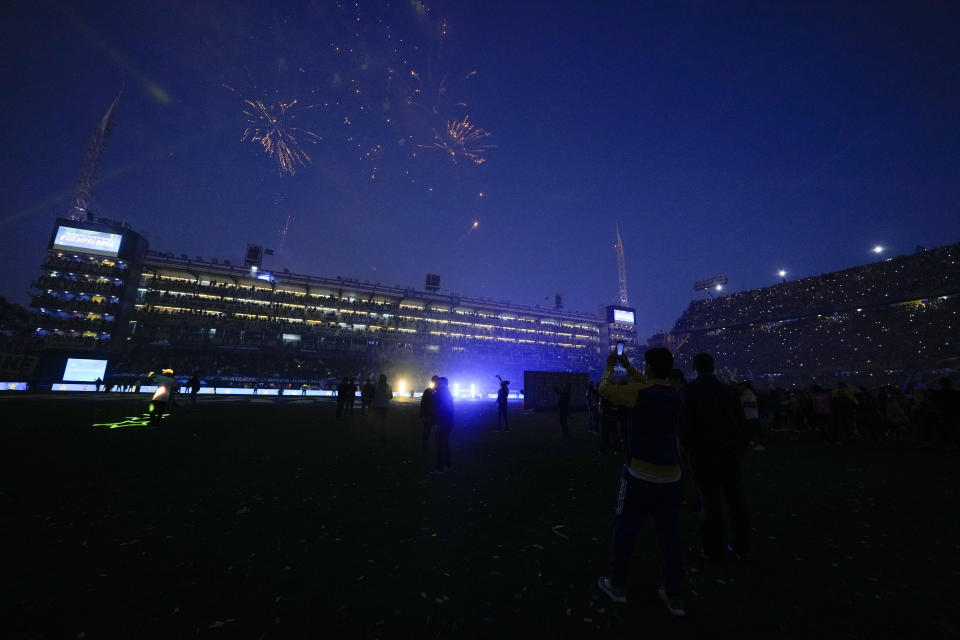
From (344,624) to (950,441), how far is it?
20.4 m

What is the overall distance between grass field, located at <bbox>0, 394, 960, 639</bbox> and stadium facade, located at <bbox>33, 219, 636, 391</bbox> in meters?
48.9

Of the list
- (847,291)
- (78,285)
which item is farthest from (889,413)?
(78,285)

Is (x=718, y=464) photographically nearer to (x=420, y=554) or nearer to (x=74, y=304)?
(x=420, y=554)

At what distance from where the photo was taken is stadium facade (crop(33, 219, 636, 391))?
50.4 m

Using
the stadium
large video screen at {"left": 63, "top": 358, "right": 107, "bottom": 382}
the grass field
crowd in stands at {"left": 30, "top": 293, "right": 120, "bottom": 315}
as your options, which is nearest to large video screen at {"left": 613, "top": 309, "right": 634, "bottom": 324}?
the stadium

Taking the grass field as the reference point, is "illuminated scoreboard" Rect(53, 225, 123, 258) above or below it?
above

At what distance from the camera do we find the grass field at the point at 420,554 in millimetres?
2898

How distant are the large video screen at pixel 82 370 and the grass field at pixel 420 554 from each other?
4745 cm

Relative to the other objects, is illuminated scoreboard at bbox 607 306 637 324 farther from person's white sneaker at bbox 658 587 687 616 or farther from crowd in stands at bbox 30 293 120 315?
crowd in stands at bbox 30 293 120 315

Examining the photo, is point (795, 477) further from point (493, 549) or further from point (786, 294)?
point (786, 294)

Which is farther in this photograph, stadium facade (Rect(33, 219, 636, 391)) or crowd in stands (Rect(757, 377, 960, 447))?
stadium facade (Rect(33, 219, 636, 391))

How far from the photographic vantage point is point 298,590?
3.35 metres

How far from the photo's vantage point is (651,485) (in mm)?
3113

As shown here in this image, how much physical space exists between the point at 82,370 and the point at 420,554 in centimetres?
5855
